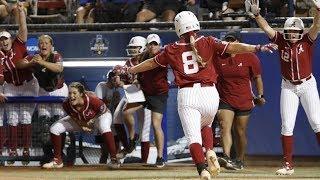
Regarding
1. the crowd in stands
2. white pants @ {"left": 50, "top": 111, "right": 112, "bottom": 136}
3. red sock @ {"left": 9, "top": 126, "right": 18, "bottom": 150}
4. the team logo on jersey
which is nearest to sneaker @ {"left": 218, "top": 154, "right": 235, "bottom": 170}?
white pants @ {"left": 50, "top": 111, "right": 112, "bottom": 136}

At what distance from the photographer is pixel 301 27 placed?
1055 centimetres

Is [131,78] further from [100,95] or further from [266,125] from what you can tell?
[266,125]

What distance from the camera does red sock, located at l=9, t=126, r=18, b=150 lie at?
12055 mm

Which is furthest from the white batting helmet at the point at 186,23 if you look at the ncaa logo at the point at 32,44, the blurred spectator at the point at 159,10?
the ncaa logo at the point at 32,44

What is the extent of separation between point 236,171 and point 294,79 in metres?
1.55

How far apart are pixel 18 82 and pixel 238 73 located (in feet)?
11.3

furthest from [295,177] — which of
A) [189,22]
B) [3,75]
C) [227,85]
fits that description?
[3,75]

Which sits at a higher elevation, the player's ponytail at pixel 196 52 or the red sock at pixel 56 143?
the player's ponytail at pixel 196 52

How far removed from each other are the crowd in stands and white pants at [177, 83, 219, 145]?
515 centimetres

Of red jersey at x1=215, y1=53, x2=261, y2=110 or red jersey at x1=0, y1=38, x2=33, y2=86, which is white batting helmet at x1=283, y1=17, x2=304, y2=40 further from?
red jersey at x1=0, y1=38, x2=33, y2=86

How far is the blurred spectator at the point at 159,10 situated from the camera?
13.9 meters

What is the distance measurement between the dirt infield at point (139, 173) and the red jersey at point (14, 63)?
1.40 meters

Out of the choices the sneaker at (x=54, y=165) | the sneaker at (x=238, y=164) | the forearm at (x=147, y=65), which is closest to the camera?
the forearm at (x=147, y=65)

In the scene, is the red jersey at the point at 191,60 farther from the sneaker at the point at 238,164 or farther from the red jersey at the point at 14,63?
the red jersey at the point at 14,63
